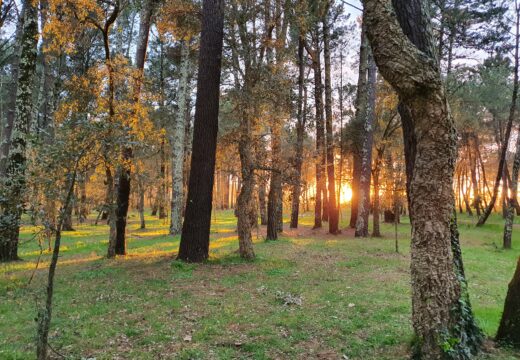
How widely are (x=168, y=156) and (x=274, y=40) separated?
1940cm

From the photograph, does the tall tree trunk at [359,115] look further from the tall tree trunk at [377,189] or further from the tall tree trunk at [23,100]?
the tall tree trunk at [23,100]

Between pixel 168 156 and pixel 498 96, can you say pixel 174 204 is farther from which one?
pixel 498 96

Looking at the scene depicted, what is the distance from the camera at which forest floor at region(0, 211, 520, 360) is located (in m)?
4.62

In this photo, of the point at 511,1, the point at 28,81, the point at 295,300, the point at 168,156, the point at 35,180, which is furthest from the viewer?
the point at 168,156

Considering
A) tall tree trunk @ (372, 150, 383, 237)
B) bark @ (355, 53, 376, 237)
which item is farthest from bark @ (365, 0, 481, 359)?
tall tree trunk @ (372, 150, 383, 237)

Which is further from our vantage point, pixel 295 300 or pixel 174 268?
pixel 174 268

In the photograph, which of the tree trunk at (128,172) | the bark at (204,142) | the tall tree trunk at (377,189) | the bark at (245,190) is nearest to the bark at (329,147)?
the tall tree trunk at (377,189)

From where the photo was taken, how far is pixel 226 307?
20.6 feet

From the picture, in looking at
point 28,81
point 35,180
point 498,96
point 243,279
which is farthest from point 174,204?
point 498,96

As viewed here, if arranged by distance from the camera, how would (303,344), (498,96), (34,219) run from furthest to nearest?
(498,96)
(303,344)
(34,219)

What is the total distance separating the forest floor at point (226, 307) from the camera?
4.62 meters

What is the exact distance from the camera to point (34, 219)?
386cm

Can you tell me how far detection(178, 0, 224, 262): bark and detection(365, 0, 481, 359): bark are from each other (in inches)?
258

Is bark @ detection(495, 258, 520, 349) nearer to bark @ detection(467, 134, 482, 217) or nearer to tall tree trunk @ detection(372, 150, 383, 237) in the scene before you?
tall tree trunk @ detection(372, 150, 383, 237)
